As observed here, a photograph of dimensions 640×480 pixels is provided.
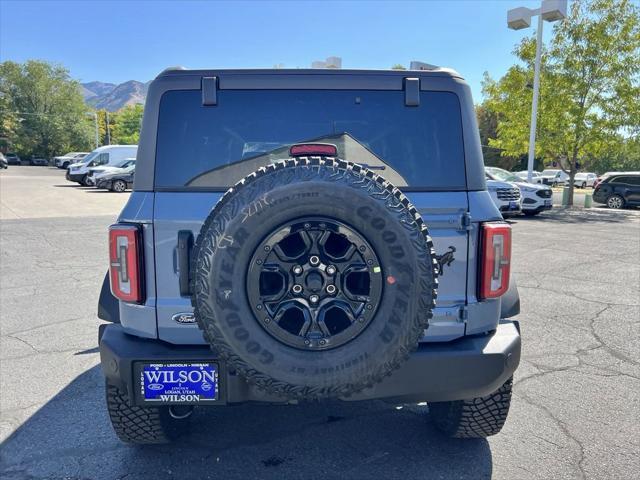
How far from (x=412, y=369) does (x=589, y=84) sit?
2200 centimetres

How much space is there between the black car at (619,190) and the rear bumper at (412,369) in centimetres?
2239

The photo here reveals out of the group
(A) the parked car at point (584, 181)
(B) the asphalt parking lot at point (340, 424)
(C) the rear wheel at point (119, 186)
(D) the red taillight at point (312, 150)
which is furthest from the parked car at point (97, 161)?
(A) the parked car at point (584, 181)

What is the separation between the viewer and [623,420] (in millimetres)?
3156

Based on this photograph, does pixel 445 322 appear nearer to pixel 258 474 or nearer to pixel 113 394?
pixel 258 474

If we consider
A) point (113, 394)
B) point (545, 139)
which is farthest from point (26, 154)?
point (113, 394)

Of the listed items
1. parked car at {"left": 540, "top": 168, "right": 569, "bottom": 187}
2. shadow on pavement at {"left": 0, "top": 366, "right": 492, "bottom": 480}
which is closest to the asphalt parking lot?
shadow on pavement at {"left": 0, "top": 366, "right": 492, "bottom": 480}

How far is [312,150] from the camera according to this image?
2352 millimetres

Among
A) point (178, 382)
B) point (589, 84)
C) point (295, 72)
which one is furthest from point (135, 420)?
point (589, 84)

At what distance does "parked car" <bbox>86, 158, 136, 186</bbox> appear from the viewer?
24828 mm

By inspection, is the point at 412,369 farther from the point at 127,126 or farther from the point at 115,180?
the point at 127,126

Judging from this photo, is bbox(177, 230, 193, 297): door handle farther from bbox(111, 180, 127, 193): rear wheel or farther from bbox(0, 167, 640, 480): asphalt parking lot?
bbox(111, 180, 127, 193): rear wheel

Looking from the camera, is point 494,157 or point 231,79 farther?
point 494,157

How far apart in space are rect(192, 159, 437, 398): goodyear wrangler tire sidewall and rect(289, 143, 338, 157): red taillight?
373mm

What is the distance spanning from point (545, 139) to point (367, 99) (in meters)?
20.4
